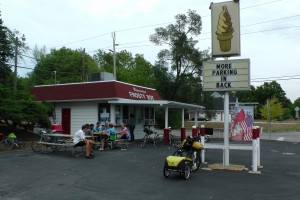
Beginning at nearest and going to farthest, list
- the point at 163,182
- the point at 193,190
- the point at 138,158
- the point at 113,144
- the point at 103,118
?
the point at 193,190 → the point at 163,182 → the point at 138,158 → the point at 113,144 → the point at 103,118

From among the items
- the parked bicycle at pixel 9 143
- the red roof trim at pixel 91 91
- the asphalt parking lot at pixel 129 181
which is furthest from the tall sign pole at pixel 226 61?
the red roof trim at pixel 91 91

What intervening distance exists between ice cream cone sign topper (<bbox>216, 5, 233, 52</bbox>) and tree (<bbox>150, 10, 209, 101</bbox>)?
27.9 m

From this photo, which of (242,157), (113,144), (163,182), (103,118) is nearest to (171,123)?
(103,118)

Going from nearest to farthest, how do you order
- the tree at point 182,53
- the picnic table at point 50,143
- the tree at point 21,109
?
1. the picnic table at point 50,143
2. the tree at point 21,109
3. the tree at point 182,53

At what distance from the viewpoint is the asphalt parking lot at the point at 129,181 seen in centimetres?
832

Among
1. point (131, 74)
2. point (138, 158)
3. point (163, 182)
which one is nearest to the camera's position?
point (163, 182)

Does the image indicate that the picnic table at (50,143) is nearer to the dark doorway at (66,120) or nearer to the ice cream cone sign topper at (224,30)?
the dark doorway at (66,120)

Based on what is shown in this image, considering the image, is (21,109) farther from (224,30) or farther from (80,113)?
(224,30)

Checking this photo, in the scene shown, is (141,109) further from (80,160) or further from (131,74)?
(131,74)

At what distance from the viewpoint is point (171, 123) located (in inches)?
1577

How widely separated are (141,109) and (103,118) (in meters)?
3.79

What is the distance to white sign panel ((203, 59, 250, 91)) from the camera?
12617 mm

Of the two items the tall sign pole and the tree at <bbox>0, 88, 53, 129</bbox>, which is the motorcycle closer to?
the tall sign pole

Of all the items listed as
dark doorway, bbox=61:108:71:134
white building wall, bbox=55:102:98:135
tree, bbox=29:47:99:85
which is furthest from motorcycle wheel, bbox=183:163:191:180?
tree, bbox=29:47:99:85
